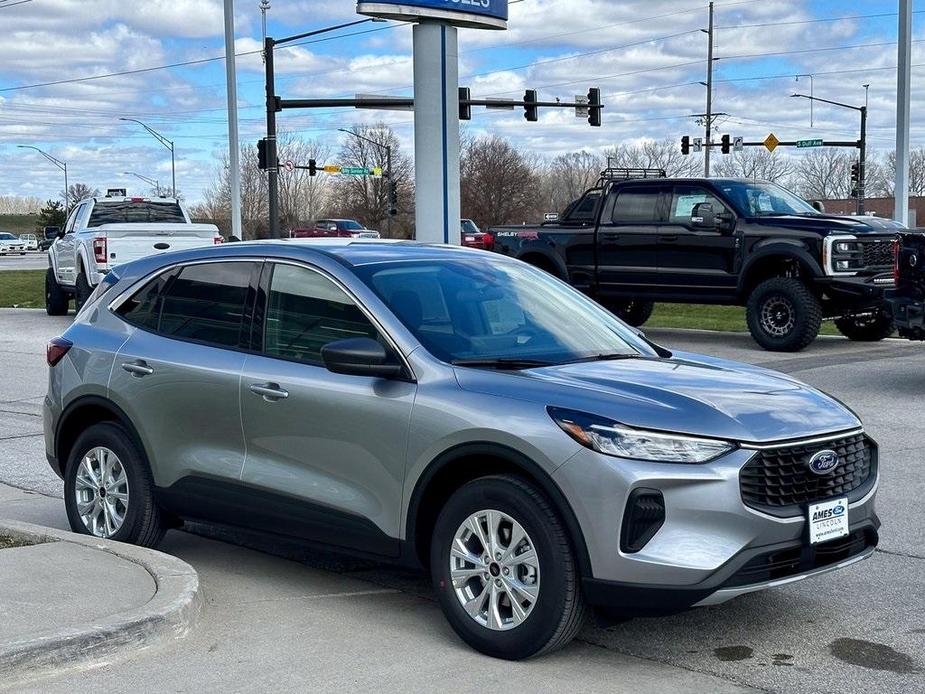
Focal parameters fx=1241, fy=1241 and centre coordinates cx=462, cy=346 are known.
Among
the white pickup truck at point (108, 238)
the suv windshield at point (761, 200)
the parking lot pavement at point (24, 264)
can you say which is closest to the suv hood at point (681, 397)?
the suv windshield at point (761, 200)

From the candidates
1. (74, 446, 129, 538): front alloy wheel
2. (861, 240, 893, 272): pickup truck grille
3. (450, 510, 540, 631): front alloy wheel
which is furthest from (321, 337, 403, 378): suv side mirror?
(861, 240, 893, 272): pickup truck grille

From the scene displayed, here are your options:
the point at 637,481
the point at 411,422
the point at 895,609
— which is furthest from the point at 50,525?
the point at 895,609

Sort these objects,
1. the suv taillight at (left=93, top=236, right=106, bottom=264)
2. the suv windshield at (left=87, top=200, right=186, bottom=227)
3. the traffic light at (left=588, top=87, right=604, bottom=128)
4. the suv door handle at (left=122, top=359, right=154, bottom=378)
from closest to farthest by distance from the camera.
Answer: the suv door handle at (left=122, top=359, right=154, bottom=378) → the suv taillight at (left=93, top=236, right=106, bottom=264) → the suv windshield at (left=87, top=200, right=186, bottom=227) → the traffic light at (left=588, top=87, right=604, bottom=128)

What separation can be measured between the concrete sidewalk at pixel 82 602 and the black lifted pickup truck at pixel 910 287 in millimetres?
8980

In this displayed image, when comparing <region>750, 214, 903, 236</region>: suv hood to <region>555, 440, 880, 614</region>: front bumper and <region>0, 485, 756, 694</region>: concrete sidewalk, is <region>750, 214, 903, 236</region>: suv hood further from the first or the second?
<region>555, 440, 880, 614</region>: front bumper

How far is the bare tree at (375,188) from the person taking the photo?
91938mm

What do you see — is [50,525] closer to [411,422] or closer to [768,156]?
[411,422]

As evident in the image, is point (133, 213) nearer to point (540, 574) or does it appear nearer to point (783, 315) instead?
point (783, 315)

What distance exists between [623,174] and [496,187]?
246 feet

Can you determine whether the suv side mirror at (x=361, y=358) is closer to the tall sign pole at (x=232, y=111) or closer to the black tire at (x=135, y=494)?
the black tire at (x=135, y=494)

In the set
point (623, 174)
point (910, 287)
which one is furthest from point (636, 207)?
point (910, 287)

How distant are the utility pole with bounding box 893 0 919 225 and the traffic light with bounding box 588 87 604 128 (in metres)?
21.7

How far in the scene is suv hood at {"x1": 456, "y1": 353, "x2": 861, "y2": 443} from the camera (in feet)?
15.5

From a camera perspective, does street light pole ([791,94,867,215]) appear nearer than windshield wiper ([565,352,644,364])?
No
